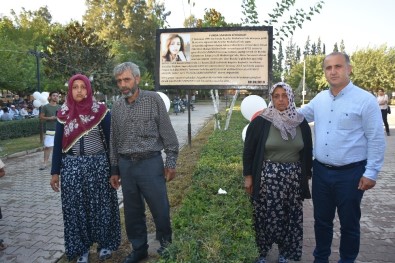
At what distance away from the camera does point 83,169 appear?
318 centimetres

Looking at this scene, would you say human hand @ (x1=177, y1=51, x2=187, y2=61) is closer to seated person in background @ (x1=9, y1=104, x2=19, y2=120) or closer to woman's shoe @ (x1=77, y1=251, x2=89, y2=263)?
woman's shoe @ (x1=77, y1=251, x2=89, y2=263)

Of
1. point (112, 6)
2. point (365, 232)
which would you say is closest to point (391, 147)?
point (365, 232)

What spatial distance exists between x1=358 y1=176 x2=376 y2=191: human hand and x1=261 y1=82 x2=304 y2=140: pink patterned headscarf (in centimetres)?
65

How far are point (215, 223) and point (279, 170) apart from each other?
771 mm

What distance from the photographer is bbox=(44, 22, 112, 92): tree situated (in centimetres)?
2806

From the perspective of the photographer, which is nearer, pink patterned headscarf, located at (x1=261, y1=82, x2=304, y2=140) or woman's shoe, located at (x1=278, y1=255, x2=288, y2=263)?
pink patterned headscarf, located at (x1=261, y1=82, x2=304, y2=140)


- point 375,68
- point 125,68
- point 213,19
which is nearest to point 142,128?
point 125,68

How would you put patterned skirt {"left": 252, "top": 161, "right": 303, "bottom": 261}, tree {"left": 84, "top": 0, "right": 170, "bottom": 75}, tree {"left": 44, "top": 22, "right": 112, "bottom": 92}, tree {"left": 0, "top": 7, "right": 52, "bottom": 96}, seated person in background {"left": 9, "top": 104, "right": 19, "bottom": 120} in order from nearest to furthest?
patterned skirt {"left": 252, "top": 161, "right": 303, "bottom": 261}
seated person in background {"left": 9, "top": 104, "right": 19, "bottom": 120}
tree {"left": 0, "top": 7, "right": 52, "bottom": 96}
tree {"left": 44, "top": 22, "right": 112, "bottom": 92}
tree {"left": 84, "top": 0, "right": 170, "bottom": 75}

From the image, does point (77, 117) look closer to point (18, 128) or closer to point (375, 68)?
point (18, 128)

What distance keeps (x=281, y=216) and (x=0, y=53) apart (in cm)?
1973

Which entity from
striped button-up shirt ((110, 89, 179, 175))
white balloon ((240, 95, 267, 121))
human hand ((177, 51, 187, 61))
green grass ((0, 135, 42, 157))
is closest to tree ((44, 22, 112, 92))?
green grass ((0, 135, 42, 157))

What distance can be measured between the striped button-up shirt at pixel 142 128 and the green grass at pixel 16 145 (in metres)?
7.83

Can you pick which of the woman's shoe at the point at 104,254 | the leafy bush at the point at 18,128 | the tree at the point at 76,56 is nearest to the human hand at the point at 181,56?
the woman's shoe at the point at 104,254

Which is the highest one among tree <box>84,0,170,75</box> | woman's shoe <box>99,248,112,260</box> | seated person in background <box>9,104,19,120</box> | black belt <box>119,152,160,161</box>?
tree <box>84,0,170,75</box>
